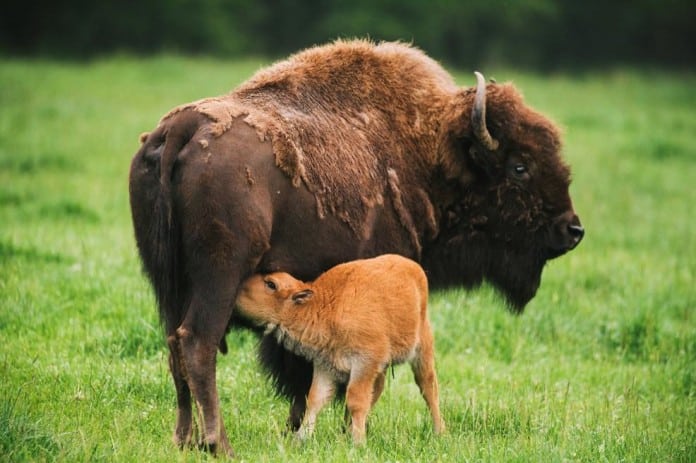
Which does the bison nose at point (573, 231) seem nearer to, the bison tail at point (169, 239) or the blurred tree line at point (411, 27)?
the bison tail at point (169, 239)

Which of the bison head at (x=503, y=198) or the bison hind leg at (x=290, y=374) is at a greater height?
the bison head at (x=503, y=198)

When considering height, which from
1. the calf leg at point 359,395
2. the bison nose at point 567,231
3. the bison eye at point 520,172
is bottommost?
the calf leg at point 359,395

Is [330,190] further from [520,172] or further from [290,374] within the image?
[520,172]

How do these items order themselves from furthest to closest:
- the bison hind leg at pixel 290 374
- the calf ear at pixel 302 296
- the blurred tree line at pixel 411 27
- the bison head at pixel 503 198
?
the blurred tree line at pixel 411 27 < the bison head at pixel 503 198 < the bison hind leg at pixel 290 374 < the calf ear at pixel 302 296

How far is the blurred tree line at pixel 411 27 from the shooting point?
43.3 metres

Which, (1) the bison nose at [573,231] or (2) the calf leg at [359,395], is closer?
(2) the calf leg at [359,395]

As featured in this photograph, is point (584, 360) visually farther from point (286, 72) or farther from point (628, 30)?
point (628, 30)

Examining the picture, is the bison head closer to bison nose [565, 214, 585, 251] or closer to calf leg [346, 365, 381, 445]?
bison nose [565, 214, 585, 251]

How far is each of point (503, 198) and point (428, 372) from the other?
1321mm

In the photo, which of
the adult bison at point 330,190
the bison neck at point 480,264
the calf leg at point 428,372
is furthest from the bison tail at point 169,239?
the bison neck at point 480,264

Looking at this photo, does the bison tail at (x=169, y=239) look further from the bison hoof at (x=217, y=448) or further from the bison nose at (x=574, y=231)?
the bison nose at (x=574, y=231)

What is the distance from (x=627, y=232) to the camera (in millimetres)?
12867

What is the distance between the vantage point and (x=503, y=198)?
6676mm

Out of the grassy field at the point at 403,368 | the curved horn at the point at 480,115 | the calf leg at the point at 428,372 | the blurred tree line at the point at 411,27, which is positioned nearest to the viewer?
the grassy field at the point at 403,368
